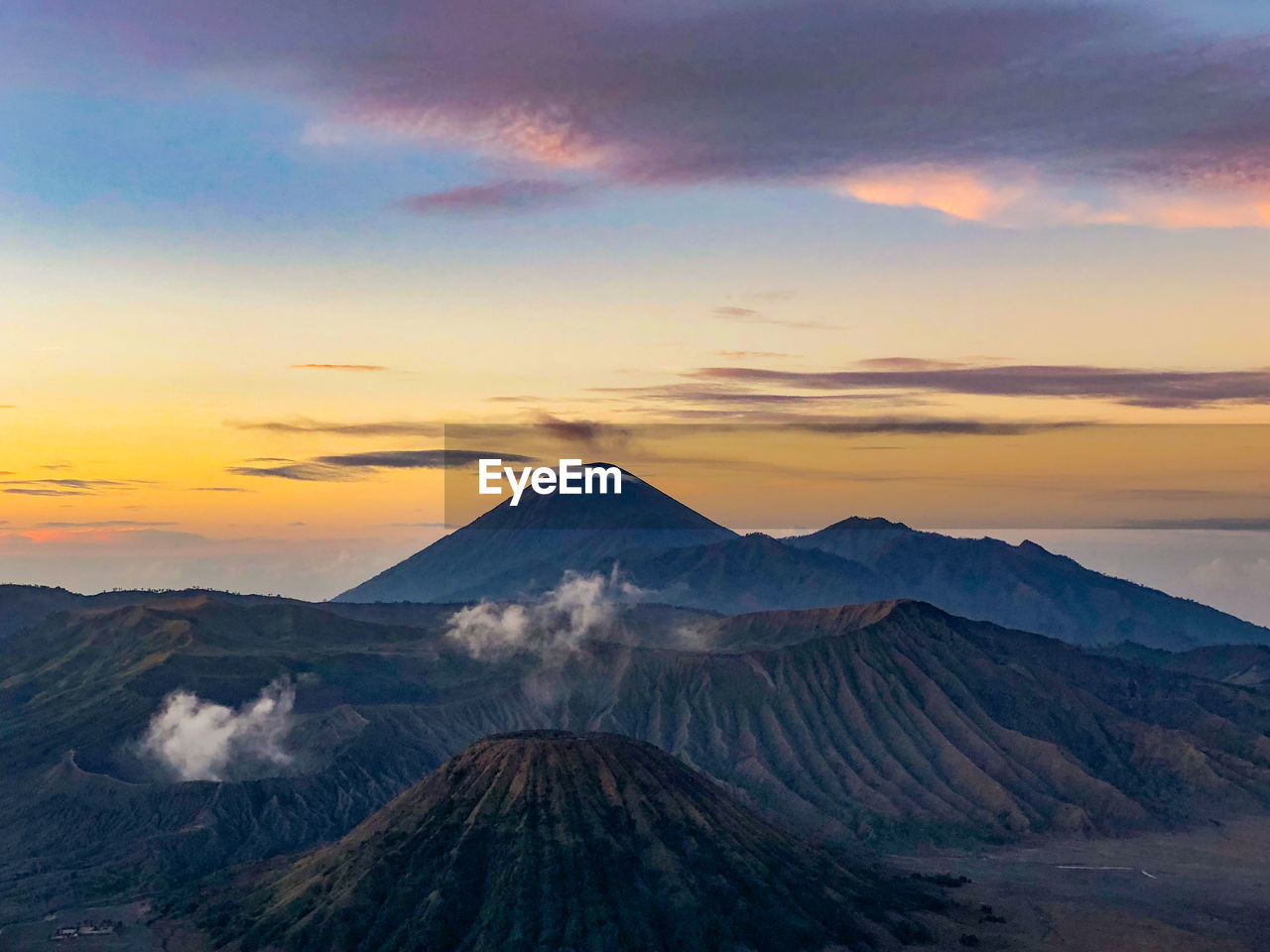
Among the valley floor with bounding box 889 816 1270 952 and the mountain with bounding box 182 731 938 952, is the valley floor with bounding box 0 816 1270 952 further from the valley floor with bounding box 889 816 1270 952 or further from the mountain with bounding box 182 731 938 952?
the mountain with bounding box 182 731 938 952

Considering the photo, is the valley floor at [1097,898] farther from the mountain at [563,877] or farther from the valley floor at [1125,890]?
the mountain at [563,877]

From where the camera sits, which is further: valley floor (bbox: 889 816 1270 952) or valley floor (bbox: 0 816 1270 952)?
valley floor (bbox: 889 816 1270 952)

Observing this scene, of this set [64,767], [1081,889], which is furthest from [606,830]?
[64,767]

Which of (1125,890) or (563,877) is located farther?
(1125,890)

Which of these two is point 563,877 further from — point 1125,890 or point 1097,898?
point 1125,890

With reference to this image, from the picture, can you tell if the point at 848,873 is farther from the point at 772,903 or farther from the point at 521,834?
the point at 521,834

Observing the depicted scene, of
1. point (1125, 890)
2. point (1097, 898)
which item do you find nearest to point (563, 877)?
point (1097, 898)

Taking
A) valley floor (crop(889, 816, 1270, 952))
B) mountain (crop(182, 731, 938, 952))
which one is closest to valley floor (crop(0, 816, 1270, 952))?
valley floor (crop(889, 816, 1270, 952))
